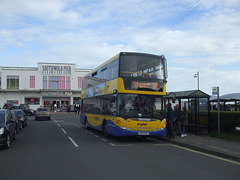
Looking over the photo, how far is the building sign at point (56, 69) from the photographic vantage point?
55469 millimetres

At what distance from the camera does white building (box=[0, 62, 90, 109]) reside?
5475cm

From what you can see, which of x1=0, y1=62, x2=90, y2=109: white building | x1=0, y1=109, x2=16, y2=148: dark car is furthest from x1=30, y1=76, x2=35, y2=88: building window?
x1=0, y1=109, x2=16, y2=148: dark car

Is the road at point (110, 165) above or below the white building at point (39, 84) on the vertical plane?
below

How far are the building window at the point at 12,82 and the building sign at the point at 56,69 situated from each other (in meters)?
5.81

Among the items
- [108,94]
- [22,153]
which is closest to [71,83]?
[108,94]

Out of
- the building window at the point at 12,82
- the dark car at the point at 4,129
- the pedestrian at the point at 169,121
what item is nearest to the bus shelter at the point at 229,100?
the pedestrian at the point at 169,121

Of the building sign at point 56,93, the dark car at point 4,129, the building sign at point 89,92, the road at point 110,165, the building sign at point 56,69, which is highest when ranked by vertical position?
the building sign at point 56,69

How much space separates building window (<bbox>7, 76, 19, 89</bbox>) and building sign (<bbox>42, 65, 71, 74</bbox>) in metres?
5.81

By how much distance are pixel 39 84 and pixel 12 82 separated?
546cm

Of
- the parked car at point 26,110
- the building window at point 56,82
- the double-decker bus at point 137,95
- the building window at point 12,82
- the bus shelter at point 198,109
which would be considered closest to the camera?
the double-decker bus at point 137,95

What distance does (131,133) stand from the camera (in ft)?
38.7

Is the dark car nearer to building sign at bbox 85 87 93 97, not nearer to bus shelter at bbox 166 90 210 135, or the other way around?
building sign at bbox 85 87 93 97

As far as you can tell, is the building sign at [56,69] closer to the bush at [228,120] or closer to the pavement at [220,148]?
the bush at [228,120]

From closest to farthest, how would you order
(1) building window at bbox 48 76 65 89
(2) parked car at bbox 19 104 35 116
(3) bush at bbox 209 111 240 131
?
(3) bush at bbox 209 111 240 131
(2) parked car at bbox 19 104 35 116
(1) building window at bbox 48 76 65 89
